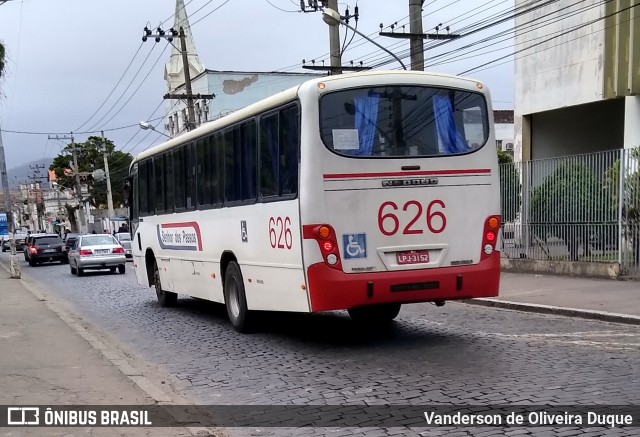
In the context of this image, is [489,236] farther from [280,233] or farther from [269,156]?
[269,156]

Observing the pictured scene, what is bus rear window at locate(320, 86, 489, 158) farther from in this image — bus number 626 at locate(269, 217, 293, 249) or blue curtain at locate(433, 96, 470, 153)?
bus number 626 at locate(269, 217, 293, 249)

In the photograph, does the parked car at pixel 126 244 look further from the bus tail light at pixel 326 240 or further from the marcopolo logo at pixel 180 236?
the bus tail light at pixel 326 240

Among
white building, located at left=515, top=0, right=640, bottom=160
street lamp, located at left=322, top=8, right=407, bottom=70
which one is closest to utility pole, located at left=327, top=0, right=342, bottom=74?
street lamp, located at left=322, top=8, right=407, bottom=70

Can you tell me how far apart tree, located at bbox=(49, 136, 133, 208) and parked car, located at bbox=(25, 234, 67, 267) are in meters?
30.8

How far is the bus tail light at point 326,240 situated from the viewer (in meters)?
8.02

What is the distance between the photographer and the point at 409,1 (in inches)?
725

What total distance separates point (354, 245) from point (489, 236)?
1.81m

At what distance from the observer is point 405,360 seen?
26.1 ft

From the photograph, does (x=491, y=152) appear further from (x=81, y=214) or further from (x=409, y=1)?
(x=81, y=214)

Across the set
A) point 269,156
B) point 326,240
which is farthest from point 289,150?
point 326,240

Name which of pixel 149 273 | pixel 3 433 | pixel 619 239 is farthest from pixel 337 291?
pixel 619 239

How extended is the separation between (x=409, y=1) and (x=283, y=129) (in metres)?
11.1

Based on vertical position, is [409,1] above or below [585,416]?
above

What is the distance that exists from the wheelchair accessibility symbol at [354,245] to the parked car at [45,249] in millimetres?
30647
